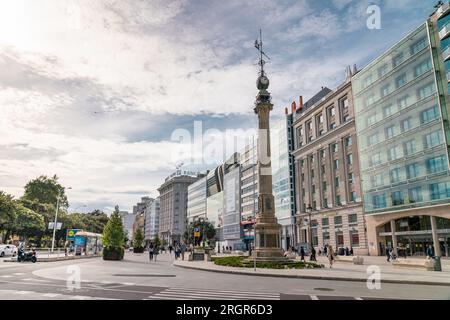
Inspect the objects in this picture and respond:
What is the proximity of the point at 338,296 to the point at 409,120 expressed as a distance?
39.8 metres

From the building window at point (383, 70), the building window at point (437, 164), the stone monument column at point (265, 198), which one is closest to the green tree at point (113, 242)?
the stone monument column at point (265, 198)

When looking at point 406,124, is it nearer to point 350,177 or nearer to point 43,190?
point 350,177

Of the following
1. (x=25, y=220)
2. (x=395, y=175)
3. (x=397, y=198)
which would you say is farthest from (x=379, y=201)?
(x=25, y=220)

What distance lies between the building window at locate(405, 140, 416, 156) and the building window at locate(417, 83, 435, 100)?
584 centimetres

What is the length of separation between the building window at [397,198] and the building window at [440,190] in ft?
16.2

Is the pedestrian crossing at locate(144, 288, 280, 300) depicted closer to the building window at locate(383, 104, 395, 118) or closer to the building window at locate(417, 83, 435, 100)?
the building window at locate(417, 83, 435, 100)

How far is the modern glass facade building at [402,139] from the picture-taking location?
135ft

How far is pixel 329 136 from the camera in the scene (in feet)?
212

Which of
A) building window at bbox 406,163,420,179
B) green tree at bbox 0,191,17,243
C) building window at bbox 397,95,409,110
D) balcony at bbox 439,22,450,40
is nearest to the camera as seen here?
balcony at bbox 439,22,450,40

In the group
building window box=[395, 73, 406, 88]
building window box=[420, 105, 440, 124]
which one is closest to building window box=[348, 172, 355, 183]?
building window box=[395, 73, 406, 88]

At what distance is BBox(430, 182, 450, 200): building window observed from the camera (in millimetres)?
39419

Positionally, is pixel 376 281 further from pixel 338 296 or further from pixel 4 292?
pixel 4 292

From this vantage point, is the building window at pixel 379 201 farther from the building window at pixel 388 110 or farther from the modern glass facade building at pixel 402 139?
the building window at pixel 388 110
